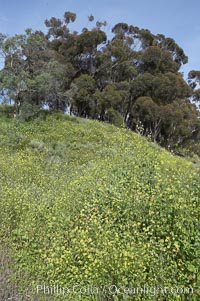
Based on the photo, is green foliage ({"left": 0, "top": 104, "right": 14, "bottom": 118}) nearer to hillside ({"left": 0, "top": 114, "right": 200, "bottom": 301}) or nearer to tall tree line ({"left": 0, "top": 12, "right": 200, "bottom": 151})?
tall tree line ({"left": 0, "top": 12, "right": 200, "bottom": 151})

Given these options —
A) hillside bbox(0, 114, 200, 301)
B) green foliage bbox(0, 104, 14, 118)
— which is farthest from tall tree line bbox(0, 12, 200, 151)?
hillside bbox(0, 114, 200, 301)

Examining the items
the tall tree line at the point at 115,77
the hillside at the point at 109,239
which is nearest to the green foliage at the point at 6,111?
the tall tree line at the point at 115,77

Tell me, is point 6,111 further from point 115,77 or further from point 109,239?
point 109,239

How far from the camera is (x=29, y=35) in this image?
1603cm

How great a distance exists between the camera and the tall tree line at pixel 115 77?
1652 centimetres

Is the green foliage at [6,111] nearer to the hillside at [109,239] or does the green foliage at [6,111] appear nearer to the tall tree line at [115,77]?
the tall tree line at [115,77]

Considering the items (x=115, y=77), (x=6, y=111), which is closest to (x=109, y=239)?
(x=6, y=111)

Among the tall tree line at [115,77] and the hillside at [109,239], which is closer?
the hillside at [109,239]

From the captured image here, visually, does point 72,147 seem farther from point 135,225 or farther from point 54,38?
point 54,38

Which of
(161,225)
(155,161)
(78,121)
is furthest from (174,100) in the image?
(161,225)

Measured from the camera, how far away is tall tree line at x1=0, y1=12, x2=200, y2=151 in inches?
650

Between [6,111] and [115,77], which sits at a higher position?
[115,77]

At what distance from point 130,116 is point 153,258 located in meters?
18.4

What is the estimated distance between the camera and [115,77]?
2105 cm
